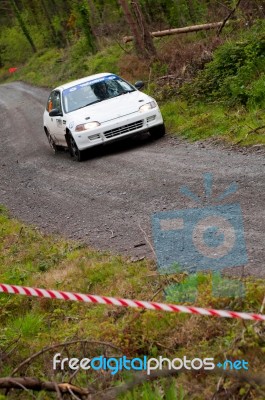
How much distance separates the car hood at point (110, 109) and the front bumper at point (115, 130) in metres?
0.15

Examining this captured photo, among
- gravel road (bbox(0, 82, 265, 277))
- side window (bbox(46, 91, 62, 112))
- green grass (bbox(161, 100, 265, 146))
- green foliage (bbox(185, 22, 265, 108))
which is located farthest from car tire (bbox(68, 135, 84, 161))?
green foliage (bbox(185, 22, 265, 108))

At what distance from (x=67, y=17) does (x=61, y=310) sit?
56.2 meters

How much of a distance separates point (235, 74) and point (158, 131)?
2.92m

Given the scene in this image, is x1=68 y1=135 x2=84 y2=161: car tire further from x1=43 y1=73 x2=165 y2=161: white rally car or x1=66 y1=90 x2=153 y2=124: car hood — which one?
x1=66 y1=90 x2=153 y2=124: car hood

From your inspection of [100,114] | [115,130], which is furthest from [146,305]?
[100,114]

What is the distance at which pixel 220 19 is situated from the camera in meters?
20.0

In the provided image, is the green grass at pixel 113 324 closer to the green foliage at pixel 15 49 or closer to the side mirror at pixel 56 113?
the side mirror at pixel 56 113

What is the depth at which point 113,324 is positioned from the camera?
5.20 meters

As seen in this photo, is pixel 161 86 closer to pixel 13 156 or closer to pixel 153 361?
pixel 13 156

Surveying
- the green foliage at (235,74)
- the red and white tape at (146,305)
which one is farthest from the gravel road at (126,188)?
the green foliage at (235,74)

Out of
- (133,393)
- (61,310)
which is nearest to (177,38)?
(61,310)

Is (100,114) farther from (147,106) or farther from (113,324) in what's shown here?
(113,324)

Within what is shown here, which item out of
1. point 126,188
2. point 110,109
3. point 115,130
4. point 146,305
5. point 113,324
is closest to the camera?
point 146,305

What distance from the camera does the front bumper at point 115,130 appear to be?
12.2m
